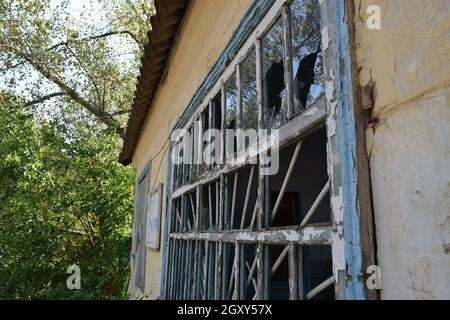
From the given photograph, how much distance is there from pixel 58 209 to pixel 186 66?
5943mm

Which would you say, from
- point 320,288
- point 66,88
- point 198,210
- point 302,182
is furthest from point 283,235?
point 66,88

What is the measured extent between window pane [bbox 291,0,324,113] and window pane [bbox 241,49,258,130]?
398 mm

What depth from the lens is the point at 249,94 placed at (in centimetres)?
194

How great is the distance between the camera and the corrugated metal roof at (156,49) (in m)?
3.19

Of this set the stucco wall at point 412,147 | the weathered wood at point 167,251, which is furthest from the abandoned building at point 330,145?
the weathered wood at point 167,251

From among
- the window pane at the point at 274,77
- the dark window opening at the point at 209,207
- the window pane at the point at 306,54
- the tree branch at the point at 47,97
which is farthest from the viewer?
the tree branch at the point at 47,97

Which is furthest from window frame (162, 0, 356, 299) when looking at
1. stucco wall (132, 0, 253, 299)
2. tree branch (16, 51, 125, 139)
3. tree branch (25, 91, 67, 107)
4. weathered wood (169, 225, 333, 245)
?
tree branch (25, 91, 67, 107)

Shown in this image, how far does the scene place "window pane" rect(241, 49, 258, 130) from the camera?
6.05 ft

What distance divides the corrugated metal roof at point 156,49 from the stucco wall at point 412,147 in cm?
250

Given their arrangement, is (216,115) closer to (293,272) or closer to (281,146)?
(281,146)

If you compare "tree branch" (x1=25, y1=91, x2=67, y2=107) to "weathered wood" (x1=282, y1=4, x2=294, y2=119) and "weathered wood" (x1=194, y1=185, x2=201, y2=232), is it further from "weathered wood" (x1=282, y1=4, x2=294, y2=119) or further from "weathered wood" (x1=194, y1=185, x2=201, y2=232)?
"weathered wood" (x1=282, y1=4, x2=294, y2=119)

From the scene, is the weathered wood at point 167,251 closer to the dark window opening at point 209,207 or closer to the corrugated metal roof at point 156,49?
the dark window opening at point 209,207
